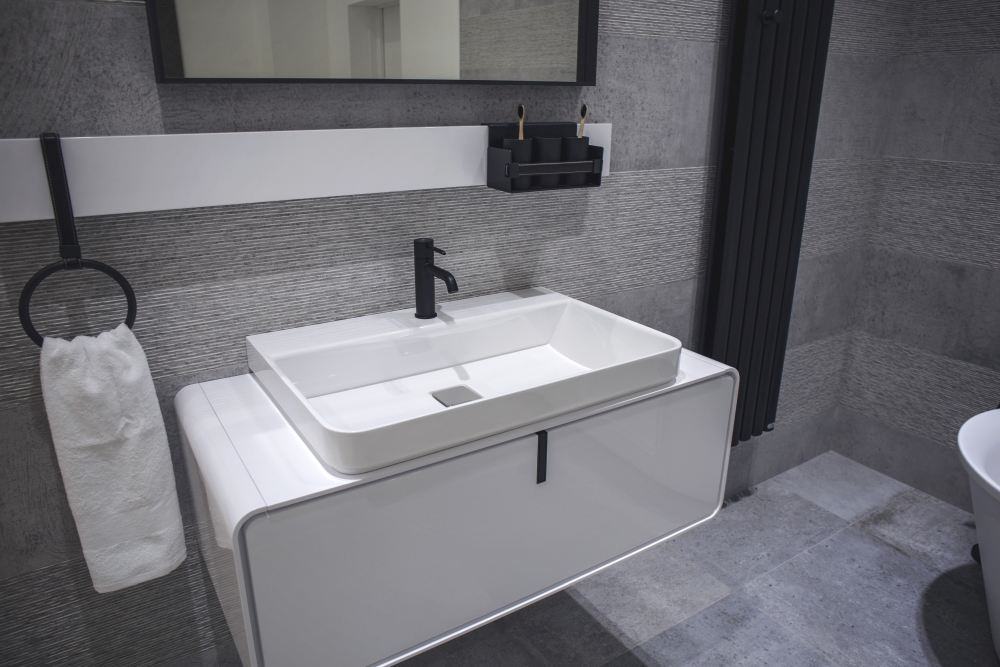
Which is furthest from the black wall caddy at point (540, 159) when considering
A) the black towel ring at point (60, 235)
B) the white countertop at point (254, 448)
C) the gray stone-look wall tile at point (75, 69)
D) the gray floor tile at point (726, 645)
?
the gray floor tile at point (726, 645)

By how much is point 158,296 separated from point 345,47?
0.57 metres

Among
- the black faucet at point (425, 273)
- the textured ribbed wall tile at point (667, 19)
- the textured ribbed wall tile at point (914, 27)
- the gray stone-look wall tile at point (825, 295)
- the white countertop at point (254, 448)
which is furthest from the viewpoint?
the gray stone-look wall tile at point (825, 295)

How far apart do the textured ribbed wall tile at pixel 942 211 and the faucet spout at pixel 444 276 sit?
5.87 ft

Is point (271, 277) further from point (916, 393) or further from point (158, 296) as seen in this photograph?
point (916, 393)

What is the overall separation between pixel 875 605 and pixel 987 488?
1.73 ft

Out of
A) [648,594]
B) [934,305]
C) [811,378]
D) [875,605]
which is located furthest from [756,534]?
[934,305]

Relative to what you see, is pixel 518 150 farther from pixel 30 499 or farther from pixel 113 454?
pixel 30 499

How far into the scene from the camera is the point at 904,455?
2518 millimetres

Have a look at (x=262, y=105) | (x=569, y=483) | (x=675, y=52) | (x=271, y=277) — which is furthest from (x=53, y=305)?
(x=675, y=52)

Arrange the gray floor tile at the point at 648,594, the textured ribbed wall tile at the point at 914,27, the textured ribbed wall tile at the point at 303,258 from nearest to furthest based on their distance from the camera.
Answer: the textured ribbed wall tile at the point at 303,258
the gray floor tile at the point at 648,594
the textured ribbed wall tile at the point at 914,27

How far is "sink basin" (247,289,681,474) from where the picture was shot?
104 centimetres

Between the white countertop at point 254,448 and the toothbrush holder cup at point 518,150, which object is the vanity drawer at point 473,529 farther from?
the toothbrush holder cup at point 518,150

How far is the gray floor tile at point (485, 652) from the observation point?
1.74 m

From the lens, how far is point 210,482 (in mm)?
1014
